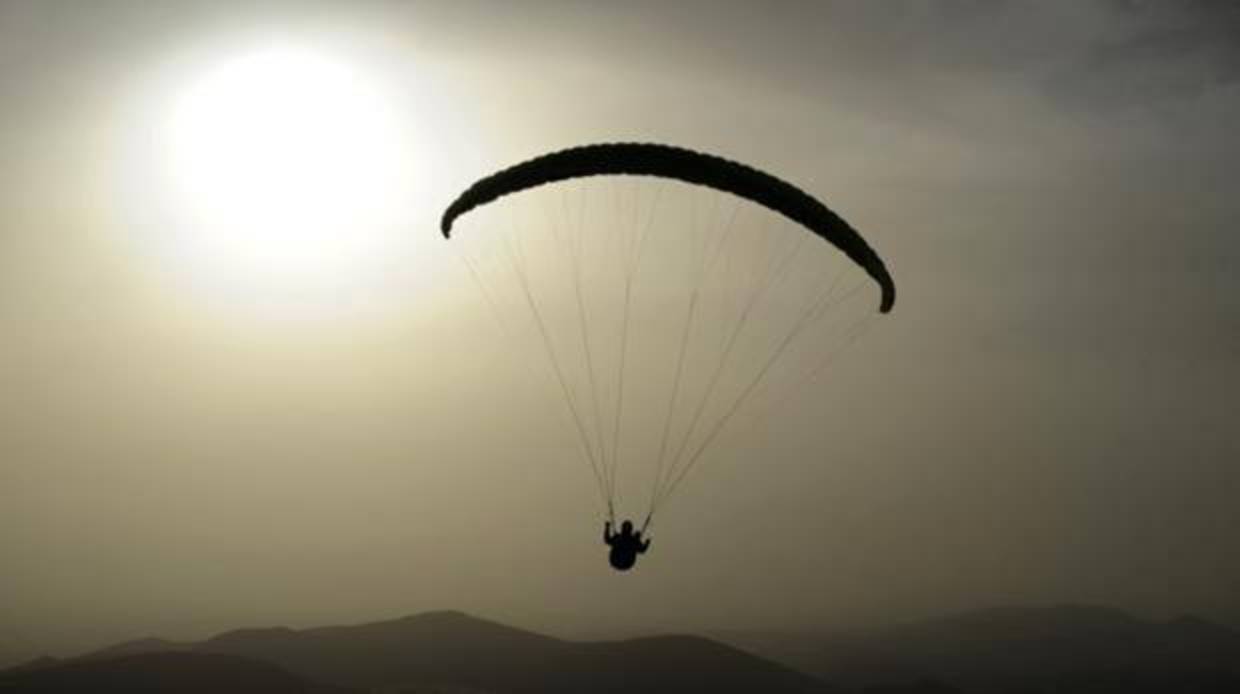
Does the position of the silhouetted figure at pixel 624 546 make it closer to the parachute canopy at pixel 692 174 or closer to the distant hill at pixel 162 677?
the parachute canopy at pixel 692 174

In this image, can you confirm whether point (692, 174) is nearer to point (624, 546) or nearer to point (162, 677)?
point (624, 546)

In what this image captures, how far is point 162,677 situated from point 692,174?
607 feet

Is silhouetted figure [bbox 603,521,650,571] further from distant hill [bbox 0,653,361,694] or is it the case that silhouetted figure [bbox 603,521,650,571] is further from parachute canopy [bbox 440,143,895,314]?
distant hill [bbox 0,653,361,694]

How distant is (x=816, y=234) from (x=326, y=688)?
18478 cm

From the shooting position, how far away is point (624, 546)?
22.6 meters

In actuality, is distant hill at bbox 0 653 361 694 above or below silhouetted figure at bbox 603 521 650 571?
below

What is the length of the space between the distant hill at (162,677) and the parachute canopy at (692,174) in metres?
180

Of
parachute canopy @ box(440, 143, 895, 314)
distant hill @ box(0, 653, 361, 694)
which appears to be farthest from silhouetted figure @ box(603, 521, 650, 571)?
distant hill @ box(0, 653, 361, 694)

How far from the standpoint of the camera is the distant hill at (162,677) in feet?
576

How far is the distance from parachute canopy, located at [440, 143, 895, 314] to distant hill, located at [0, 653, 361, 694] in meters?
180

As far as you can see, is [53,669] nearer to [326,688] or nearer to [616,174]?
[326,688]

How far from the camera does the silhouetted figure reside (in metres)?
22.2

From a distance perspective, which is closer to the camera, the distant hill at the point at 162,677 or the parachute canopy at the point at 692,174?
the parachute canopy at the point at 692,174

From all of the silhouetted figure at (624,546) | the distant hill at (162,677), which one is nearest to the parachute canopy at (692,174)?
the silhouetted figure at (624,546)
